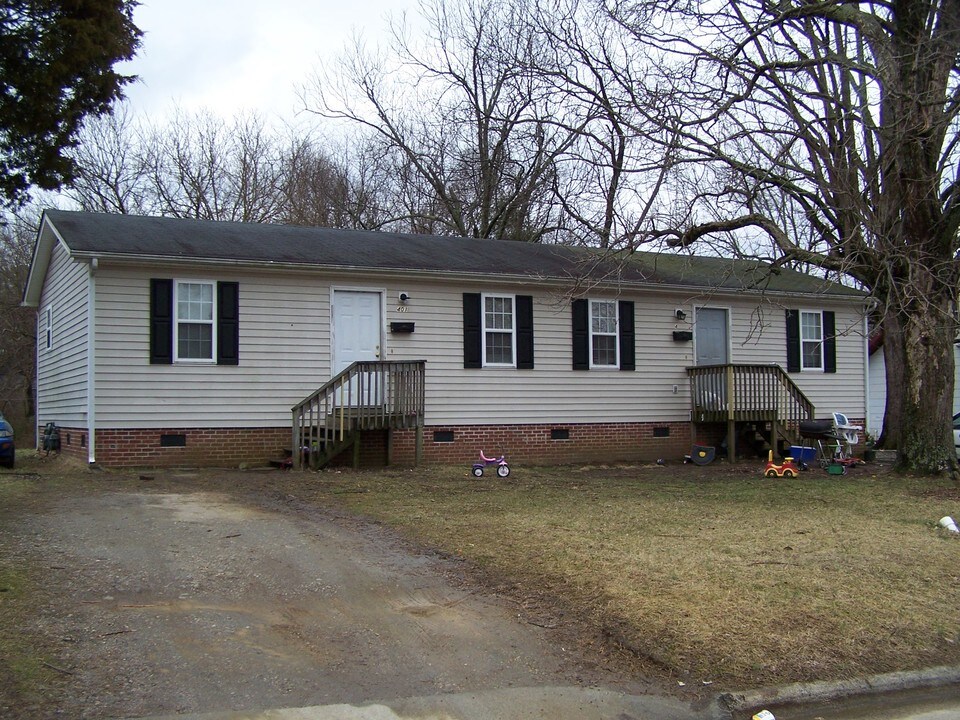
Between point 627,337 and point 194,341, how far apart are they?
8457 mm

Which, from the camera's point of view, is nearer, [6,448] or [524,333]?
[6,448]

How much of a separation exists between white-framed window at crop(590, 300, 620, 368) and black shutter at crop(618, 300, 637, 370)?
0.10m

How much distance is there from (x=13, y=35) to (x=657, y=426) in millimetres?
13542

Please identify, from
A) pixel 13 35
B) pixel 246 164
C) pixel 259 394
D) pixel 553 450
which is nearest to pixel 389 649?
pixel 13 35

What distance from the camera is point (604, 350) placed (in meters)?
17.9

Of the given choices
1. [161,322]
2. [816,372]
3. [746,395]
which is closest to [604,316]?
[746,395]

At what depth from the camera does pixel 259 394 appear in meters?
15.1

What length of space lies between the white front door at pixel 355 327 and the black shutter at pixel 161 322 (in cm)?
278

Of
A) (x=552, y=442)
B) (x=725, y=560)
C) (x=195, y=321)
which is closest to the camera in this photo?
(x=725, y=560)

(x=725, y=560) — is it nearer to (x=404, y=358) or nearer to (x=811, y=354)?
(x=404, y=358)

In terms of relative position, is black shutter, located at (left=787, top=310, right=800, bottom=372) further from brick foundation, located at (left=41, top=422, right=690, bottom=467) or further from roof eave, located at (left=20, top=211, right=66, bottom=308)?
roof eave, located at (left=20, top=211, right=66, bottom=308)

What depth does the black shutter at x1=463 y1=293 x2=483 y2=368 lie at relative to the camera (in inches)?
653

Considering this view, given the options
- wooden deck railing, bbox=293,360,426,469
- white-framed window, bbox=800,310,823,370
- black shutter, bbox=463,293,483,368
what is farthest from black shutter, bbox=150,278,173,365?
white-framed window, bbox=800,310,823,370

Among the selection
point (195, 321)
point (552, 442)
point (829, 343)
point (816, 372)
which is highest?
point (195, 321)
